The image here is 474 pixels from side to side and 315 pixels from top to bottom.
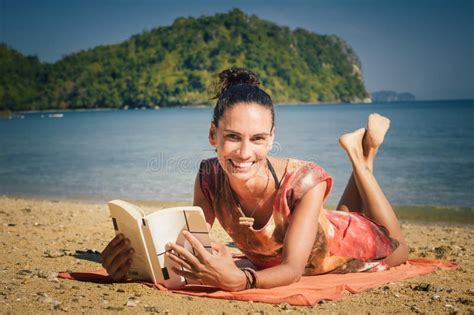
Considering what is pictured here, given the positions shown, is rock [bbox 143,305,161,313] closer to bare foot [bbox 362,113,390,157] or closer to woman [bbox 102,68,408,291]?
Result: woman [bbox 102,68,408,291]

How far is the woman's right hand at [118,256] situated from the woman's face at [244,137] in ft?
3.30

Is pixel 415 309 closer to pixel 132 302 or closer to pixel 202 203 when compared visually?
pixel 202 203

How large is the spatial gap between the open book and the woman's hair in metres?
0.77

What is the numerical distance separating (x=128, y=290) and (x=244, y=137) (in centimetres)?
159

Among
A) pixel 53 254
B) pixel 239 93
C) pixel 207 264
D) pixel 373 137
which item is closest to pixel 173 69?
pixel 53 254

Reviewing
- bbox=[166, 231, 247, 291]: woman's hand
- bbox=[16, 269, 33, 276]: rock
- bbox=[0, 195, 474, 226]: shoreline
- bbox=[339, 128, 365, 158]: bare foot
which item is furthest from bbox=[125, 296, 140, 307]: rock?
bbox=[0, 195, 474, 226]: shoreline

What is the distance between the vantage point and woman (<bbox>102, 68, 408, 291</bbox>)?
4016mm

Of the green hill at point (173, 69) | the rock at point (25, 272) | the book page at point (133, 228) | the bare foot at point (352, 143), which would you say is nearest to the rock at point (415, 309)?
the bare foot at point (352, 143)

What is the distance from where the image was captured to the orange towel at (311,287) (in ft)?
13.9

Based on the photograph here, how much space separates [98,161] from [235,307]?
18.5 meters

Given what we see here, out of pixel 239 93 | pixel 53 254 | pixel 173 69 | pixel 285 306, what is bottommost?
pixel 53 254

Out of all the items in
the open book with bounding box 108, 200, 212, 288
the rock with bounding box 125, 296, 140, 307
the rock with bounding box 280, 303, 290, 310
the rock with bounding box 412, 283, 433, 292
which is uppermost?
the open book with bounding box 108, 200, 212, 288

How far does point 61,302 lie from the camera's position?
13.4ft

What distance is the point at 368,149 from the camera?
5664 mm
